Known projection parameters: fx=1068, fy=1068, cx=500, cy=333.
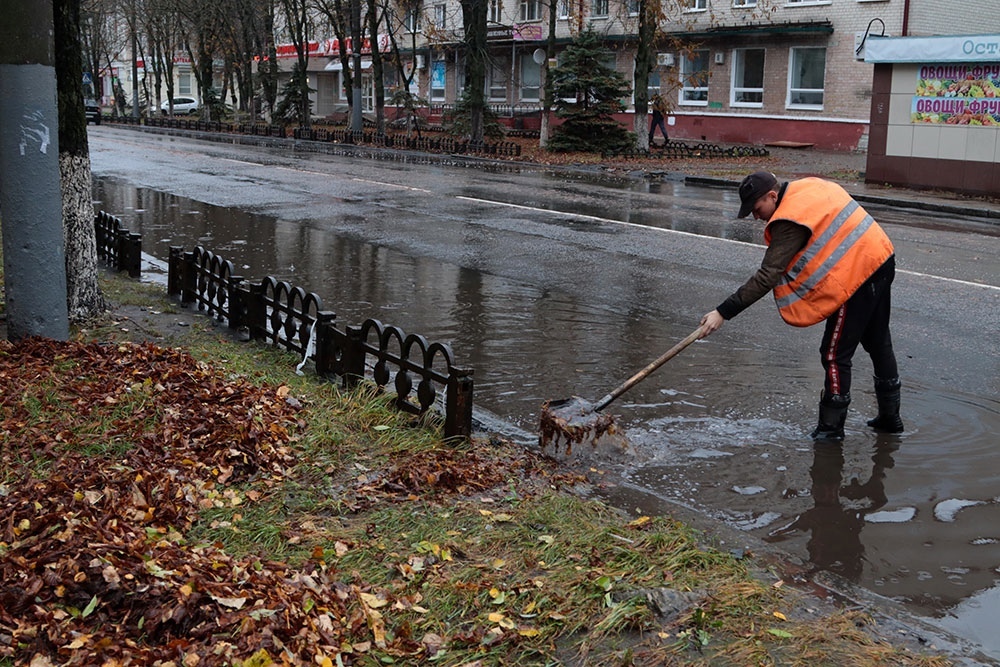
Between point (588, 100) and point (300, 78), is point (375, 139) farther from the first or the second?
point (300, 78)

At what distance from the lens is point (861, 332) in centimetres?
599

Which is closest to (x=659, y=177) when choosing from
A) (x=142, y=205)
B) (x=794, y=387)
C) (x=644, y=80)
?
(x=644, y=80)

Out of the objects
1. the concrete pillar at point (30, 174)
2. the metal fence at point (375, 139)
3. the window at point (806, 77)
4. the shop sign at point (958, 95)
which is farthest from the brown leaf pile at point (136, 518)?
the window at point (806, 77)

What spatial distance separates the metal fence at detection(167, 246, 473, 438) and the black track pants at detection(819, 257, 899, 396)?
2077 mm

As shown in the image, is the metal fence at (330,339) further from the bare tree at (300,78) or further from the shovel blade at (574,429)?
the bare tree at (300,78)

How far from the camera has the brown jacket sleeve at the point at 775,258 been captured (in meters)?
5.79

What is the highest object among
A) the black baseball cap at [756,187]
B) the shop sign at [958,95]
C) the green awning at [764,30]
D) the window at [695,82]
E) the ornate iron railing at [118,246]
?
the green awning at [764,30]

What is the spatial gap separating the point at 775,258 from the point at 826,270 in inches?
11.2

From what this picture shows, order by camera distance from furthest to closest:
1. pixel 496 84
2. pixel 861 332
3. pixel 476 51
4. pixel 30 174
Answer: pixel 496 84
pixel 476 51
pixel 30 174
pixel 861 332

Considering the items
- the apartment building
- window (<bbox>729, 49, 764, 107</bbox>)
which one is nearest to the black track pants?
the apartment building

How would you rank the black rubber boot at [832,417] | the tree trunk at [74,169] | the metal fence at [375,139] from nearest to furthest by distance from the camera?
the black rubber boot at [832,417], the tree trunk at [74,169], the metal fence at [375,139]

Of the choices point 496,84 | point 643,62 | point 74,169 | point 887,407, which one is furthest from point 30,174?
point 496,84

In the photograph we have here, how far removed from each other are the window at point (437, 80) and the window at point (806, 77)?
22.4 metres

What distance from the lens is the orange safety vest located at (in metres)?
5.77
